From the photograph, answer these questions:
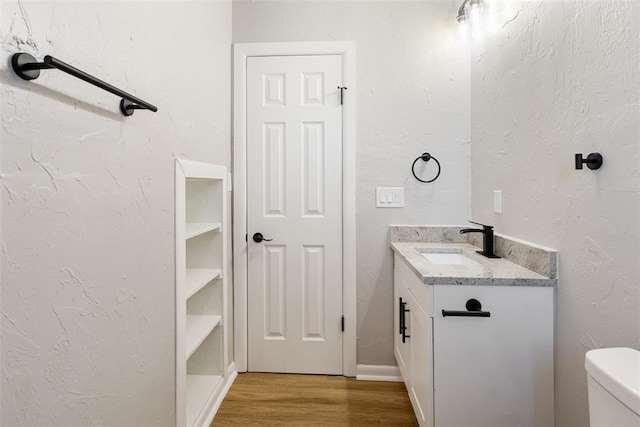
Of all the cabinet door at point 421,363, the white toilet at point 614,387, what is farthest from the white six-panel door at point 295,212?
the white toilet at point 614,387

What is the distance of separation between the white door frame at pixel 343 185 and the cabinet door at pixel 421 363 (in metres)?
0.62

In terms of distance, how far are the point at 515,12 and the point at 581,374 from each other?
1.59 meters

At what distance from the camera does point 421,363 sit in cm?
143

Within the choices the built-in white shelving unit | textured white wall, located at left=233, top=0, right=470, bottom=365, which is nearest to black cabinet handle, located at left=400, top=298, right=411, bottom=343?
textured white wall, located at left=233, top=0, right=470, bottom=365

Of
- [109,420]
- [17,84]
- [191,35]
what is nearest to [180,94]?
[191,35]

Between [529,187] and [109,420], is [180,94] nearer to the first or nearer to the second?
[109,420]

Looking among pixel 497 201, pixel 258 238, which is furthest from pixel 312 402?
pixel 497 201

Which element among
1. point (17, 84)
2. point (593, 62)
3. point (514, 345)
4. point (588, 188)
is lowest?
point (514, 345)

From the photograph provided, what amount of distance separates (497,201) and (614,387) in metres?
1.19

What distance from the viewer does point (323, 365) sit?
88.5 inches

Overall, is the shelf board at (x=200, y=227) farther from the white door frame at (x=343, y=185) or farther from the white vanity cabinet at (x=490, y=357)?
the white vanity cabinet at (x=490, y=357)

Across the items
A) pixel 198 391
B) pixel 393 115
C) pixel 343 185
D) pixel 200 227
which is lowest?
pixel 198 391

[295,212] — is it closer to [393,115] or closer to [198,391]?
[393,115]

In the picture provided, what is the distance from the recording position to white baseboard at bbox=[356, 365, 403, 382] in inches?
86.4
